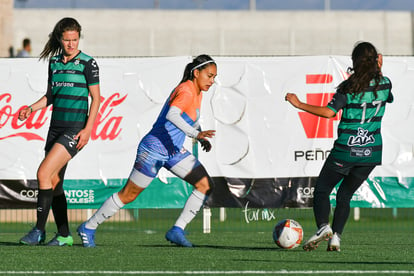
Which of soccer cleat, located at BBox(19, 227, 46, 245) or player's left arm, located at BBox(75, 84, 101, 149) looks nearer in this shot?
player's left arm, located at BBox(75, 84, 101, 149)

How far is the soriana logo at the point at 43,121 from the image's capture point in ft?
42.1

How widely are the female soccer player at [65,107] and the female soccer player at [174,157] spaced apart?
0.52 metres

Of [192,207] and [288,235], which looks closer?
[288,235]

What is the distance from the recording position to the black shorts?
9.27 m

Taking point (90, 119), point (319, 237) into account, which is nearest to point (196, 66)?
point (90, 119)

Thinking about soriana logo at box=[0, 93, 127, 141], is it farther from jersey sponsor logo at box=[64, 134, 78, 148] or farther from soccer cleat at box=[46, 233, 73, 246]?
jersey sponsor logo at box=[64, 134, 78, 148]

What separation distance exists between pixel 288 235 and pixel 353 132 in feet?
3.92

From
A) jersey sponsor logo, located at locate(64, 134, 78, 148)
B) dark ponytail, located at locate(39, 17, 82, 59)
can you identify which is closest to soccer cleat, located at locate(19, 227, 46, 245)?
jersey sponsor logo, located at locate(64, 134, 78, 148)

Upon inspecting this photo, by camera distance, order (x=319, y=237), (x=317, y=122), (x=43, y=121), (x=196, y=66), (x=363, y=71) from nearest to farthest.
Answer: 1. (x=363, y=71)
2. (x=319, y=237)
3. (x=196, y=66)
4. (x=317, y=122)
5. (x=43, y=121)

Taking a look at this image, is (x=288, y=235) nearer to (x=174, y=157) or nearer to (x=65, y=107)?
(x=174, y=157)

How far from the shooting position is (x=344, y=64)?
1292cm

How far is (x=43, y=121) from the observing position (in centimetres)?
1293

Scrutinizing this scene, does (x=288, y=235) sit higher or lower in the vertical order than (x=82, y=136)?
lower

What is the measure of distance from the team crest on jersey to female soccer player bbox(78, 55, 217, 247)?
1.46 metres
